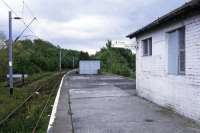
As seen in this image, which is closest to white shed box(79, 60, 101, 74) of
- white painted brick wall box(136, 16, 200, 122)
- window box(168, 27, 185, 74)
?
white painted brick wall box(136, 16, 200, 122)

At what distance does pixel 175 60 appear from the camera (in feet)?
40.7

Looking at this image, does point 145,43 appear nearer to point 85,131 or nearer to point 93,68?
point 85,131

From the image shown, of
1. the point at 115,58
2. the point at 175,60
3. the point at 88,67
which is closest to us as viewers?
the point at 175,60

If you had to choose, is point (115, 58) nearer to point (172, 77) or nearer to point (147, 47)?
point (147, 47)

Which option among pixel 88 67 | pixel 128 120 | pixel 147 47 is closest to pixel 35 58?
pixel 88 67

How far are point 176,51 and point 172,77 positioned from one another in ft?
2.98

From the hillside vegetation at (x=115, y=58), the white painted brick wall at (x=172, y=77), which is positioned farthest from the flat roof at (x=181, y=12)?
the hillside vegetation at (x=115, y=58)

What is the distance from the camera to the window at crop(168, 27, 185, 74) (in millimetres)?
11672

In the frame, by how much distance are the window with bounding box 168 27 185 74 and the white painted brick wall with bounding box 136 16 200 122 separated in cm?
20

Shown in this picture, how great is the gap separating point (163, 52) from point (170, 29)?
125 cm

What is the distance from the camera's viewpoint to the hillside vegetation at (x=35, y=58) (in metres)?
56.4

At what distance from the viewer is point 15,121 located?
12.1 m

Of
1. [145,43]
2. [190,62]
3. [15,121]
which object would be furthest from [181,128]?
[145,43]

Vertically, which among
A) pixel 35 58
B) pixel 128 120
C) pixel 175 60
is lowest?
pixel 128 120
